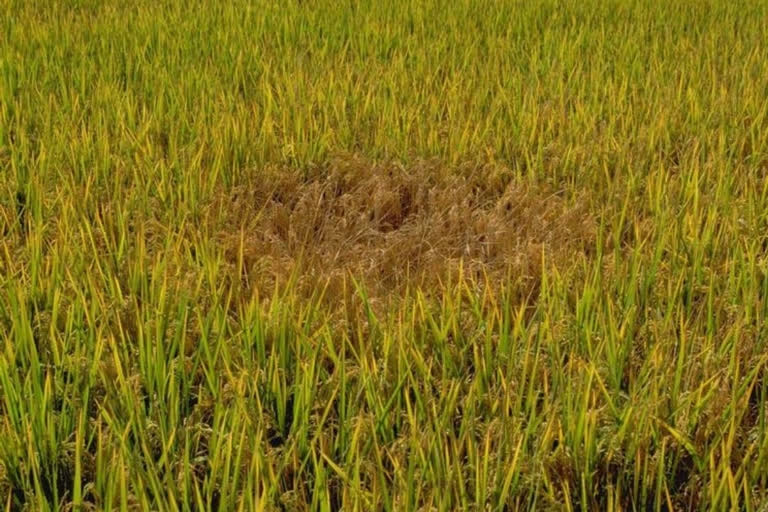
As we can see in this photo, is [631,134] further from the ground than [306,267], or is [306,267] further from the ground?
[631,134]

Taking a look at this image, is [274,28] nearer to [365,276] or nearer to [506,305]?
[365,276]

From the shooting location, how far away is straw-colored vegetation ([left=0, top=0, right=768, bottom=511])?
106 cm

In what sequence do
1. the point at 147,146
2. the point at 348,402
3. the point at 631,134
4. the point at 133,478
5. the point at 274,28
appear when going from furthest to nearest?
the point at 274,28
the point at 631,134
the point at 147,146
the point at 348,402
the point at 133,478

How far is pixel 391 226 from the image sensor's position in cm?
190

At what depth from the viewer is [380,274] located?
1682 mm

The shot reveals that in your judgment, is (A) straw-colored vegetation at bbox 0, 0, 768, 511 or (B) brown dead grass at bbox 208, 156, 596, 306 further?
(B) brown dead grass at bbox 208, 156, 596, 306

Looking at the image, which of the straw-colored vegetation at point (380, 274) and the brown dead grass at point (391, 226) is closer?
the straw-colored vegetation at point (380, 274)

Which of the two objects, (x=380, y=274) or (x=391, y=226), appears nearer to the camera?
(x=380, y=274)

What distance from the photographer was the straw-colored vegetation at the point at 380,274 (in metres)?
1.06

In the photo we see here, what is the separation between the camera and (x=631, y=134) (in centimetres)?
223

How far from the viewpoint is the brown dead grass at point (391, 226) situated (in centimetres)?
161

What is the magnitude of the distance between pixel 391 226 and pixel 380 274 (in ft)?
0.78

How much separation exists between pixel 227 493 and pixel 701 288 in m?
0.85

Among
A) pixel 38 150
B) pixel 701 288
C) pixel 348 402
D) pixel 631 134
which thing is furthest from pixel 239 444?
pixel 631 134
